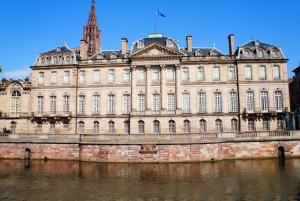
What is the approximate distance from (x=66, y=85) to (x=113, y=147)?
665 inches

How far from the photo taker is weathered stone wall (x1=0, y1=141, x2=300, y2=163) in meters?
26.4

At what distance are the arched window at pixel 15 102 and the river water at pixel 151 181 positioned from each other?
16.3 metres

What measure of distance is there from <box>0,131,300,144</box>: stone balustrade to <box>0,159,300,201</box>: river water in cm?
244

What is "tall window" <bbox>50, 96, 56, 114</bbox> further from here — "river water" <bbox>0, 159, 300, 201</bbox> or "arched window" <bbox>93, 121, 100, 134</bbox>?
"river water" <bbox>0, 159, 300, 201</bbox>

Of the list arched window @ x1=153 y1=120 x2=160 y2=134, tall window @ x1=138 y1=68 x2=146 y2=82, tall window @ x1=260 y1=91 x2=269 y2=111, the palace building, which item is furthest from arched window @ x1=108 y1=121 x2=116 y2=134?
tall window @ x1=260 y1=91 x2=269 y2=111

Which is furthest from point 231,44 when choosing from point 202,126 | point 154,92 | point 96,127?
point 96,127

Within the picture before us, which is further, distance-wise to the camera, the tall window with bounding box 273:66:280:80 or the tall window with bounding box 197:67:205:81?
the tall window with bounding box 197:67:205:81

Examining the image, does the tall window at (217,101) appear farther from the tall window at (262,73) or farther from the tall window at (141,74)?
the tall window at (141,74)

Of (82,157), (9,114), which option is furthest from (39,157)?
(9,114)

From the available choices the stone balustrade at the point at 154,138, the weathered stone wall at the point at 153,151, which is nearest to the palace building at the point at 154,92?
the stone balustrade at the point at 154,138

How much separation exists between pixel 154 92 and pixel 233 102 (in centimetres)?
1102

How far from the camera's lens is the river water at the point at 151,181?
15180 millimetres

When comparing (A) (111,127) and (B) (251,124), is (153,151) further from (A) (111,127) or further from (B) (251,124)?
(B) (251,124)

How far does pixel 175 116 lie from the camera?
3675 cm
